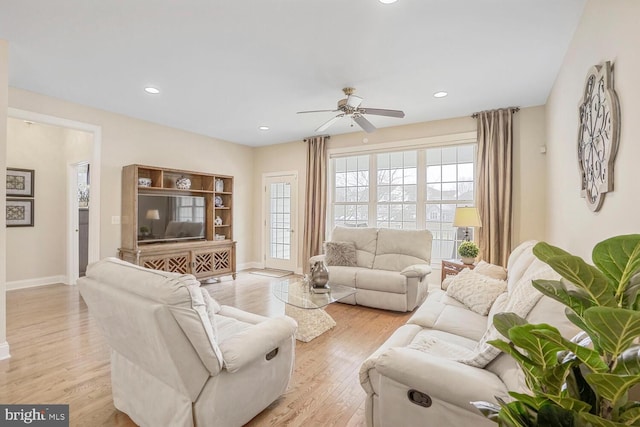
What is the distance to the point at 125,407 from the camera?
1887 millimetres

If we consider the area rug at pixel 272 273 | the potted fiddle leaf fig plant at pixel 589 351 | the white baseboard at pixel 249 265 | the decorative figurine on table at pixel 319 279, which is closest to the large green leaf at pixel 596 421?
the potted fiddle leaf fig plant at pixel 589 351

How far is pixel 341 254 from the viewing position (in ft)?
15.4

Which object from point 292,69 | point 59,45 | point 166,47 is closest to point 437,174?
point 292,69

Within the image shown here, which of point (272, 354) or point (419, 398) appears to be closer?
point (419, 398)

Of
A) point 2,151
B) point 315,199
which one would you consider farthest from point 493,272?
point 2,151

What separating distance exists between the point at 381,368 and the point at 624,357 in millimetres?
1024

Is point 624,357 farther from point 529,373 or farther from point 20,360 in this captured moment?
point 20,360

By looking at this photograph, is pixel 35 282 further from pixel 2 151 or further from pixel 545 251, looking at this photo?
pixel 545 251

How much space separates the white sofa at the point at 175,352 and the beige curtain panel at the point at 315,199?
12.8ft

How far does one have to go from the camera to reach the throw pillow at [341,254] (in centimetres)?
466

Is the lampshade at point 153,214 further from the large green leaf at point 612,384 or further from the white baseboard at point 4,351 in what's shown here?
the large green leaf at point 612,384

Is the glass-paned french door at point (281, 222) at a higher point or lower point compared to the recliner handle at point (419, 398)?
higher

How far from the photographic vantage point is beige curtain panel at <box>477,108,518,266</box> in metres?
4.26
